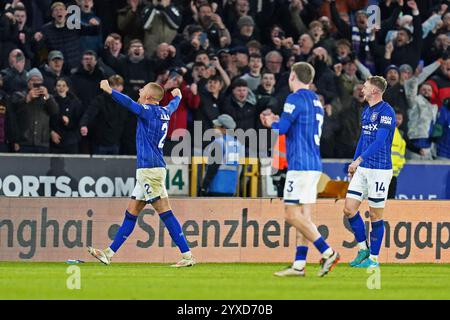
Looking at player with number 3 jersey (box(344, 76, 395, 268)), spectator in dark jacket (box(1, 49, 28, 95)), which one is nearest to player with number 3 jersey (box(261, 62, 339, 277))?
player with number 3 jersey (box(344, 76, 395, 268))

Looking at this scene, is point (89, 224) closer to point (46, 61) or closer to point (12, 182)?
point (12, 182)

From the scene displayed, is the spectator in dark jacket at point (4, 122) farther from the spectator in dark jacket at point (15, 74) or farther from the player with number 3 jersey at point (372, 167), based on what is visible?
the player with number 3 jersey at point (372, 167)

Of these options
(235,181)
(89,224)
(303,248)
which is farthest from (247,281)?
(235,181)

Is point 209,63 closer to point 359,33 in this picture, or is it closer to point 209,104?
point 209,104

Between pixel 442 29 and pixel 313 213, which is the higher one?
pixel 442 29

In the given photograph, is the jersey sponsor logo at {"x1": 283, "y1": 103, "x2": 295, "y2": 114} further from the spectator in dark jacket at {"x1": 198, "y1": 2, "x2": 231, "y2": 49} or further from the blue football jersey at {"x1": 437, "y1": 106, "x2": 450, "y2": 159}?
the blue football jersey at {"x1": 437, "y1": 106, "x2": 450, "y2": 159}

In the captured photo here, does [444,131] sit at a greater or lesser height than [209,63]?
lesser

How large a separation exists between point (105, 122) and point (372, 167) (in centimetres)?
601

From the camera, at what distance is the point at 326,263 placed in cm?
1318

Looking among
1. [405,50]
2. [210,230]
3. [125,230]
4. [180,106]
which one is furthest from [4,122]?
[405,50]

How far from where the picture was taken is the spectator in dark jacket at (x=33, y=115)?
19.4 meters

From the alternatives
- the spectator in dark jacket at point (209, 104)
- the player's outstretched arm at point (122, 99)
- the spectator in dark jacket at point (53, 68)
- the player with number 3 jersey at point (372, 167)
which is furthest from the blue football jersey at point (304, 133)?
the spectator in dark jacket at point (53, 68)

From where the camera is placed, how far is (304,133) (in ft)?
43.8

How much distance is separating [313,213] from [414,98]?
5.90 m
